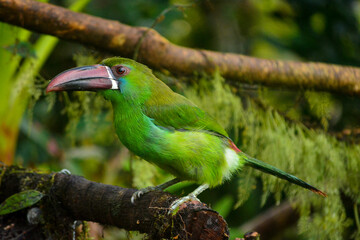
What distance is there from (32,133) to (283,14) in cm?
268

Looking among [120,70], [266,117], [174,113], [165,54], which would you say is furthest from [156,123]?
[266,117]

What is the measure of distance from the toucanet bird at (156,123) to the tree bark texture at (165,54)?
0.53 m

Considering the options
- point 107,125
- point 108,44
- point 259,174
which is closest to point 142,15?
point 107,125

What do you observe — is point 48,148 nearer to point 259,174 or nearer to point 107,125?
point 107,125

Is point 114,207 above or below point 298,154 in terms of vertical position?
above

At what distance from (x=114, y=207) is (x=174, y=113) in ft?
1.79

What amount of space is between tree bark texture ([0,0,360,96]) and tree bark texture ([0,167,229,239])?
86 centimetres

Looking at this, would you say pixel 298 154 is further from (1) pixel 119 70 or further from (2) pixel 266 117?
(1) pixel 119 70

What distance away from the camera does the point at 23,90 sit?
9.43ft

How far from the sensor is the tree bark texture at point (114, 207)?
1.52m

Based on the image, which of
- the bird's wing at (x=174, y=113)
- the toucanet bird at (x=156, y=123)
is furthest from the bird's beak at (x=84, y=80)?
the bird's wing at (x=174, y=113)

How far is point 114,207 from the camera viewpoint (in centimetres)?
189

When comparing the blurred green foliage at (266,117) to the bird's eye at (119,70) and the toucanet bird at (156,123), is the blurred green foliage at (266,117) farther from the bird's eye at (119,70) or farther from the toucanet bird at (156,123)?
the bird's eye at (119,70)

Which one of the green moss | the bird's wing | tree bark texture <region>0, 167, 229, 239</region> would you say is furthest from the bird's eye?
the green moss
